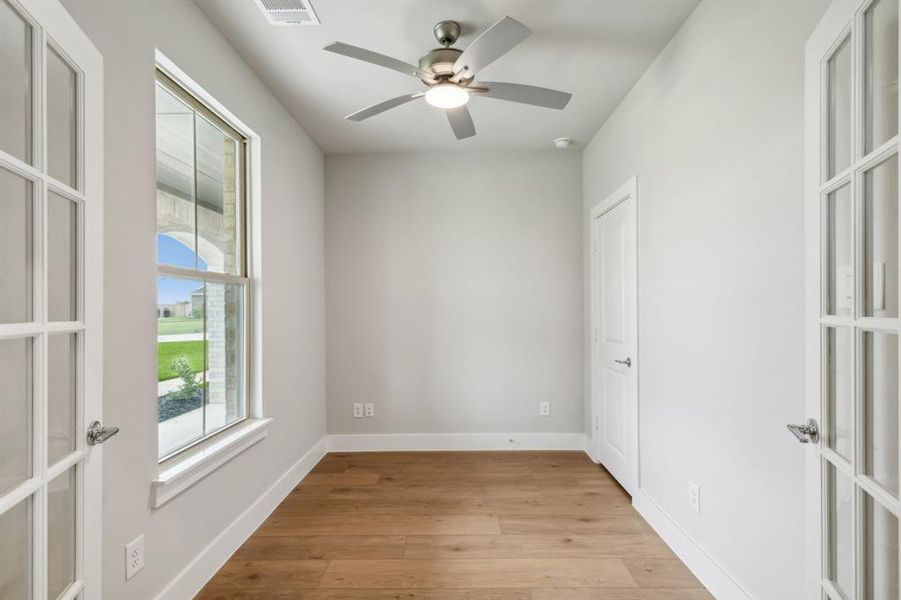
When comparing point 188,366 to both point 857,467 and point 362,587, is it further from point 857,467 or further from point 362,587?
point 857,467

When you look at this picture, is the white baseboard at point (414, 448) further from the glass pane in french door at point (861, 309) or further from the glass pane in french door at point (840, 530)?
the glass pane in french door at point (861, 309)

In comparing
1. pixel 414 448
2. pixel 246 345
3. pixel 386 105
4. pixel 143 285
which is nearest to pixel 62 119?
pixel 143 285

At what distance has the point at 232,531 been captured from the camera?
2.27 m

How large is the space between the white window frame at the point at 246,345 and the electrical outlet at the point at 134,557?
0.15m

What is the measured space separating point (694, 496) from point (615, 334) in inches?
50.4

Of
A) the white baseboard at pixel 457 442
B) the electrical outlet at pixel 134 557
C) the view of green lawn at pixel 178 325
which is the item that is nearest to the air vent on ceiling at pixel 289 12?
the view of green lawn at pixel 178 325

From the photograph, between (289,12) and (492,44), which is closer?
(492,44)

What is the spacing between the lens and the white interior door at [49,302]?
3.23 feet

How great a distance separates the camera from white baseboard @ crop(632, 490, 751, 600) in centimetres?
182

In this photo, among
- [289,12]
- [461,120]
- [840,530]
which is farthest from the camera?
[461,120]

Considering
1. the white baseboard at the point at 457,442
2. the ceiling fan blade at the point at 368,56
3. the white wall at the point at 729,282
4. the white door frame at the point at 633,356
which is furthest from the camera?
the white baseboard at the point at 457,442

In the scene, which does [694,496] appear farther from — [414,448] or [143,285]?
[143,285]

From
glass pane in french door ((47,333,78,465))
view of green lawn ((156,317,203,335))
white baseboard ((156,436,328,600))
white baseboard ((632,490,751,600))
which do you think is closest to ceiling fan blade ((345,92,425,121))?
view of green lawn ((156,317,203,335))

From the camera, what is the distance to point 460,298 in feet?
12.9
